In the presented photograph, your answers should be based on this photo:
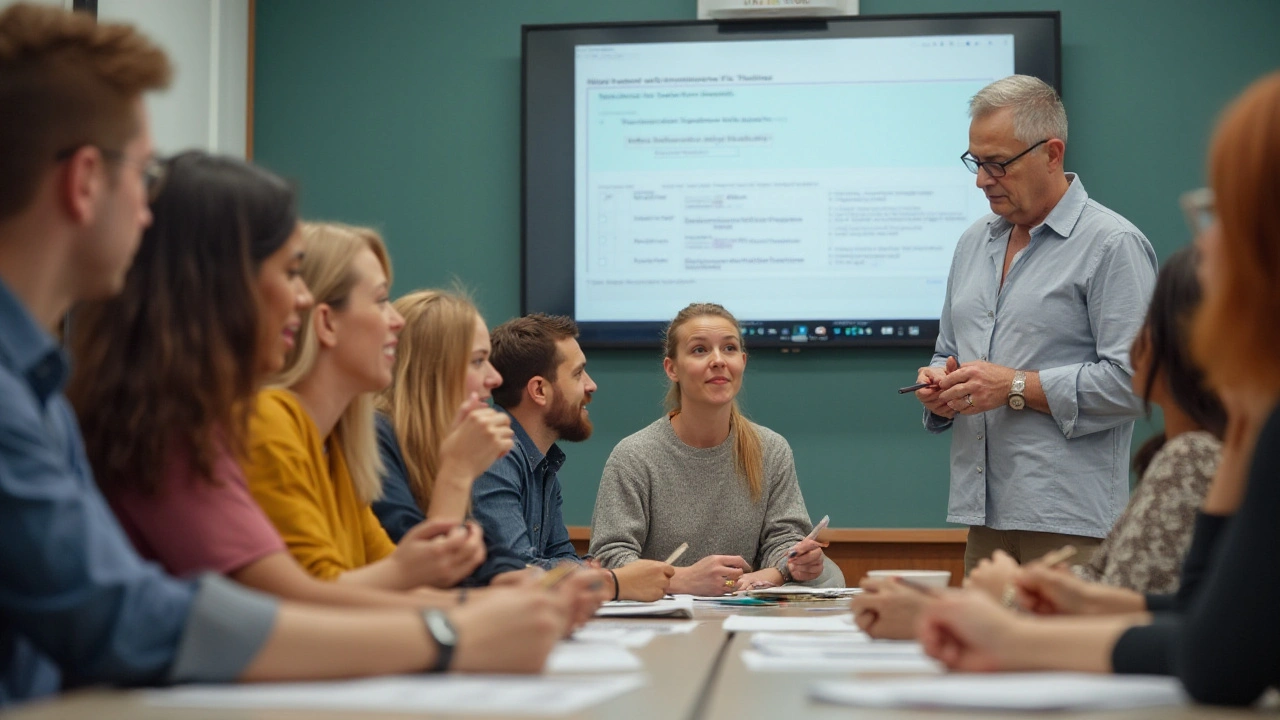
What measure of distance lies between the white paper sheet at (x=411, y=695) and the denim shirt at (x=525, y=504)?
4.11ft

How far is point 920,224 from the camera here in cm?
389

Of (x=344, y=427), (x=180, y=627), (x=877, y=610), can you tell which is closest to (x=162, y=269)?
(x=180, y=627)

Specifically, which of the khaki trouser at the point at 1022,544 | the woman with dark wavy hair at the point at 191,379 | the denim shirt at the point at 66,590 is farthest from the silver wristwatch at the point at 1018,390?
the denim shirt at the point at 66,590

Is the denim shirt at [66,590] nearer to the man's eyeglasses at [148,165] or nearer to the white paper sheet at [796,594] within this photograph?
the man's eyeglasses at [148,165]

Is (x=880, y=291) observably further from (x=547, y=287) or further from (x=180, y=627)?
(x=180, y=627)

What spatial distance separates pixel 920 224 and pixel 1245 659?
9.78 feet

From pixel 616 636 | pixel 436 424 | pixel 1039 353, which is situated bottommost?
pixel 616 636

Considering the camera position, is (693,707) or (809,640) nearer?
(693,707)

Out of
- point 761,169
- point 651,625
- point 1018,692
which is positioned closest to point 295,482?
point 651,625

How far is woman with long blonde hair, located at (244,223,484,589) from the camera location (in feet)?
5.29

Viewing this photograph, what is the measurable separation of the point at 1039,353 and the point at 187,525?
6.75 feet

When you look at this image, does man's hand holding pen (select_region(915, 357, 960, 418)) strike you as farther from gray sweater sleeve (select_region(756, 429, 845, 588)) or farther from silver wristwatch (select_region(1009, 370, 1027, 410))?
gray sweater sleeve (select_region(756, 429, 845, 588))

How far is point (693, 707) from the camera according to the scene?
1.12 metres

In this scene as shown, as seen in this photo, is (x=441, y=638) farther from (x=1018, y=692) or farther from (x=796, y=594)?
(x=796, y=594)
